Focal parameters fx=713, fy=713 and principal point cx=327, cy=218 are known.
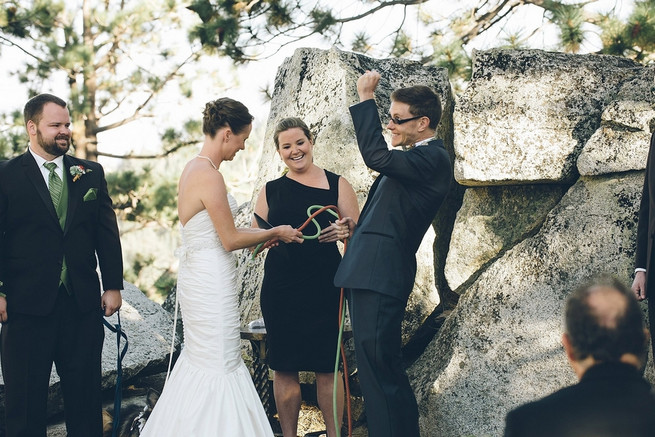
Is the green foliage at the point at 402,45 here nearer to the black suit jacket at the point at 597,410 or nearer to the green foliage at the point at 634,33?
the green foliage at the point at 634,33

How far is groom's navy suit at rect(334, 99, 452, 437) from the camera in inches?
139

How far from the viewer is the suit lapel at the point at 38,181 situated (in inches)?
154

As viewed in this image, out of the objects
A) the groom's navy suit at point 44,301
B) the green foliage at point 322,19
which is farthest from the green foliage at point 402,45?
the groom's navy suit at point 44,301

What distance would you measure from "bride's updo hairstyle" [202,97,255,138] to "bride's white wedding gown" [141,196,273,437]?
1.55 ft

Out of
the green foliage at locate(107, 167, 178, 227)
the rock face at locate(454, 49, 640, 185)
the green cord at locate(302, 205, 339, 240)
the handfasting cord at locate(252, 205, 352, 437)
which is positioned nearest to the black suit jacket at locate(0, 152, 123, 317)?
the handfasting cord at locate(252, 205, 352, 437)

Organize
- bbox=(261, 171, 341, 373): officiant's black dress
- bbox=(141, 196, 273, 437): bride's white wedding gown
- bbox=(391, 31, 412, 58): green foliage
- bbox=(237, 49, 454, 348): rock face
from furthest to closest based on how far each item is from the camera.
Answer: bbox=(391, 31, 412, 58): green foliage
bbox=(237, 49, 454, 348): rock face
bbox=(261, 171, 341, 373): officiant's black dress
bbox=(141, 196, 273, 437): bride's white wedding gown

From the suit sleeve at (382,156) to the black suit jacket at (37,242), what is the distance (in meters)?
1.65

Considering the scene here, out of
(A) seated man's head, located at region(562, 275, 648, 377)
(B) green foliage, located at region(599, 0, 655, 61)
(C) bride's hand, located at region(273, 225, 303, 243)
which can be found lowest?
(A) seated man's head, located at region(562, 275, 648, 377)

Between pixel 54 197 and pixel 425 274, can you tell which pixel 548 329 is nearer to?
pixel 425 274

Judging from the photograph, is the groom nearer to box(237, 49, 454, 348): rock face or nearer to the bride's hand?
the bride's hand

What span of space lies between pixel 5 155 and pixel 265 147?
21.3 ft

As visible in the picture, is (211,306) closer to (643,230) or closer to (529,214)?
(643,230)

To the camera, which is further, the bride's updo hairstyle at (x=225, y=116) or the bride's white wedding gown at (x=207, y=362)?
the bride's updo hairstyle at (x=225, y=116)

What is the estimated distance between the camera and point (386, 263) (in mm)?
3602
